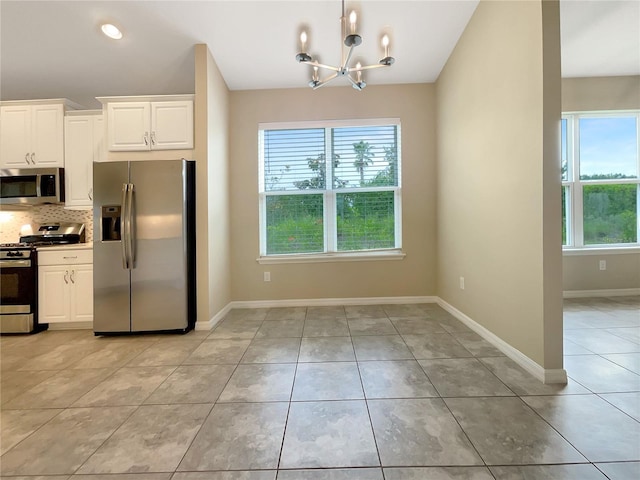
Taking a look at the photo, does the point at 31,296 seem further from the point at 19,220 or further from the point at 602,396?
the point at 602,396

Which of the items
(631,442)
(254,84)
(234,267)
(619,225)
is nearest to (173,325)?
(234,267)

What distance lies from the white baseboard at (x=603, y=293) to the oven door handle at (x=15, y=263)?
6.63 meters

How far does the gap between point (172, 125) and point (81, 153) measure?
1.28 meters

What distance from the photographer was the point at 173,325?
2.74m

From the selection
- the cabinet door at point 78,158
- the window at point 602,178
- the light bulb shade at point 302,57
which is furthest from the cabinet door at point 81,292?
the window at point 602,178

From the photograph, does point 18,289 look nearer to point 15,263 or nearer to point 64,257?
point 15,263

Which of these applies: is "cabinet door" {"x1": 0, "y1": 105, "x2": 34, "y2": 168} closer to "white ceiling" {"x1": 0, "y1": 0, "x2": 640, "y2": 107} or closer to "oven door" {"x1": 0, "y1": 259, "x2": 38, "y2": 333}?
"white ceiling" {"x1": 0, "y1": 0, "x2": 640, "y2": 107}

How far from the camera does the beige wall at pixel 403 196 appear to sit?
12.0ft

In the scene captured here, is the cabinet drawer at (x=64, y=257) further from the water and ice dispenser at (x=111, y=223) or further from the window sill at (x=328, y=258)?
the window sill at (x=328, y=258)

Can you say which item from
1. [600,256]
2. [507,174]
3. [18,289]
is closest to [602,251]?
[600,256]

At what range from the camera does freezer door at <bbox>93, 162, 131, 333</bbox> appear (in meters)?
2.71

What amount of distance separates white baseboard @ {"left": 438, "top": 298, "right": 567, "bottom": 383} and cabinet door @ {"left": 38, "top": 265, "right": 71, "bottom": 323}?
14.0 feet

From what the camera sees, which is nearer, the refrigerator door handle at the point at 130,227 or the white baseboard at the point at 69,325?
the refrigerator door handle at the point at 130,227

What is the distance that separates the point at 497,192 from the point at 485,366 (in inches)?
54.7
